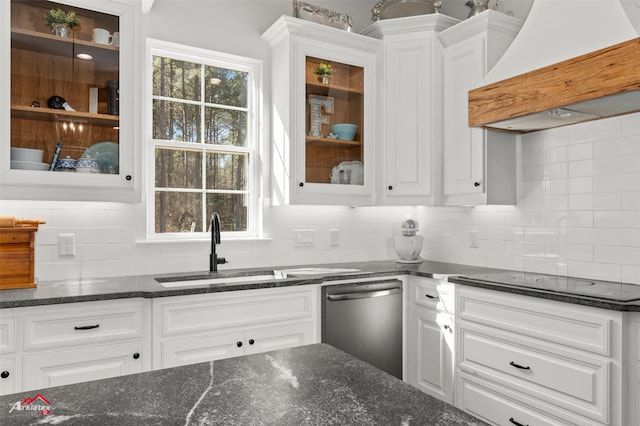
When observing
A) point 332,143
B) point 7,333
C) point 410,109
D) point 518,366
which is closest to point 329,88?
point 332,143

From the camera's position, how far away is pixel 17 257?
2.21 m

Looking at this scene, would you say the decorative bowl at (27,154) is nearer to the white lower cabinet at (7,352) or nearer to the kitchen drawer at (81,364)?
the white lower cabinet at (7,352)

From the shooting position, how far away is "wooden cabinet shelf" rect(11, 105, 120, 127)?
2.24 metres

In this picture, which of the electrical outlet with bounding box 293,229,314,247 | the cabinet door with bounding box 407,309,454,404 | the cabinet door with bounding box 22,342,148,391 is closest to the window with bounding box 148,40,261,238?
the electrical outlet with bounding box 293,229,314,247

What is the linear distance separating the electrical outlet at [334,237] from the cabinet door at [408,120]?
504 mm

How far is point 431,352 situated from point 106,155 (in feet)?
7.37

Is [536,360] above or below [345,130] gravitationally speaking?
below

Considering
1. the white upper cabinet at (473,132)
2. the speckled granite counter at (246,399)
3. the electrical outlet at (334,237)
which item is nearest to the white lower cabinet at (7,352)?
the speckled granite counter at (246,399)

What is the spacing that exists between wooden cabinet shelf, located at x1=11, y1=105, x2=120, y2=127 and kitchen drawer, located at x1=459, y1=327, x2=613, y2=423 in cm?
229

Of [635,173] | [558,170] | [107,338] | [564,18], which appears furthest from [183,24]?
[635,173]

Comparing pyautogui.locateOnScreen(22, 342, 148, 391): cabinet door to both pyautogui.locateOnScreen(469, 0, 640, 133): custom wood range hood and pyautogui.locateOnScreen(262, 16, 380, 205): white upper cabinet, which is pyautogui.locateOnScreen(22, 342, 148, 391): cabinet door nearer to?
pyautogui.locateOnScreen(262, 16, 380, 205): white upper cabinet

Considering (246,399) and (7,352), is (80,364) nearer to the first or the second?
(7,352)

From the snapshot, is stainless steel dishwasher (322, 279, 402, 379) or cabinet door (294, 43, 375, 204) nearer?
stainless steel dishwasher (322, 279, 402, 379)

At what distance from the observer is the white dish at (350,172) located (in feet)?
10.6
